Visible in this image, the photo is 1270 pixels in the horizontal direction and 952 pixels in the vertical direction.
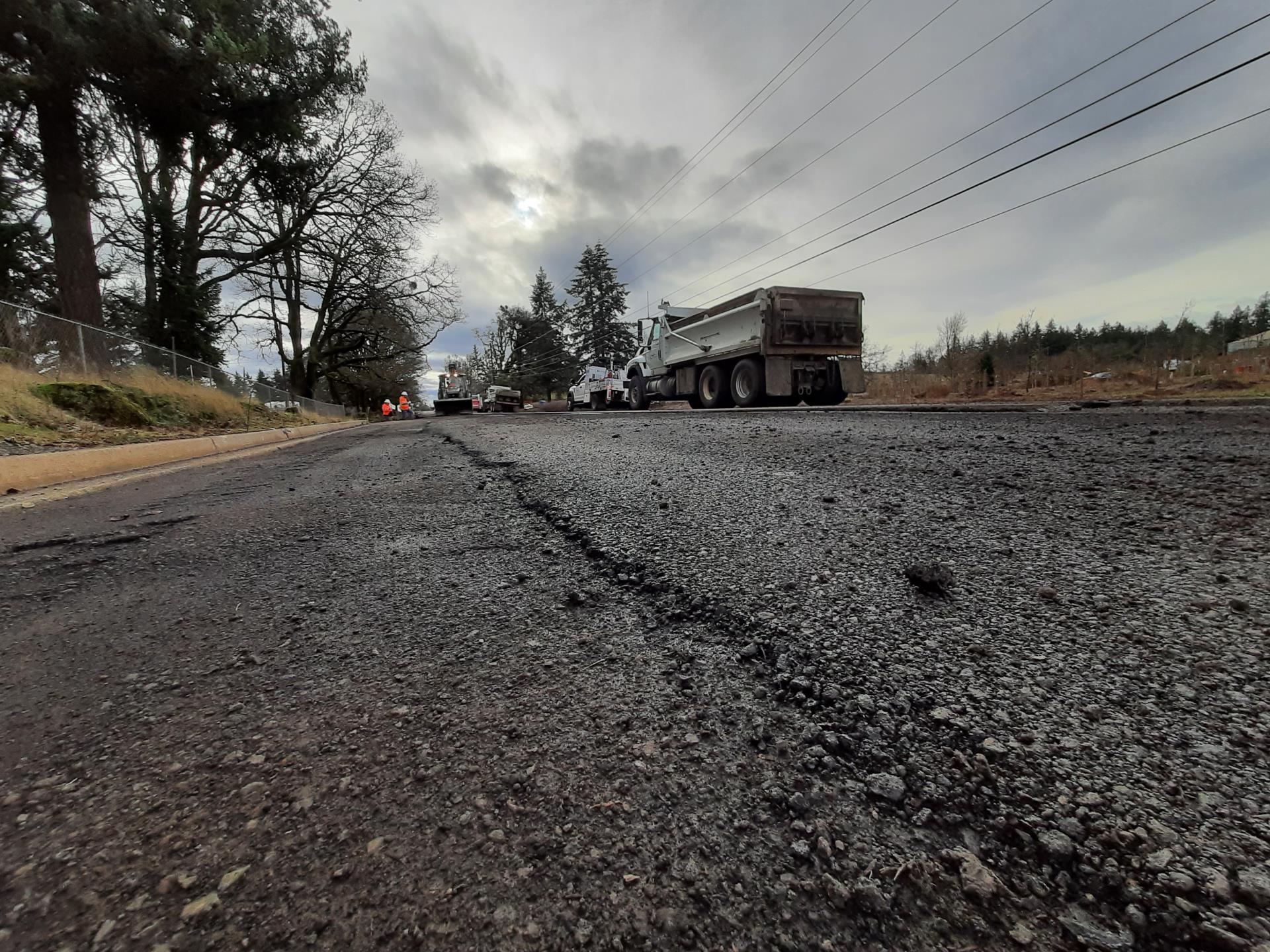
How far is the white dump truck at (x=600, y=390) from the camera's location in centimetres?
2264

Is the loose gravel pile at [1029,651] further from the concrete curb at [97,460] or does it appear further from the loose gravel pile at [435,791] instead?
the concrete curb at [97,460]

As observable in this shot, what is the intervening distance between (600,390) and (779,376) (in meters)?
12.6

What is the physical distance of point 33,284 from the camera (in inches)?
569

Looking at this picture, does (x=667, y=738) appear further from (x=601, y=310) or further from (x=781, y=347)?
(x=601, y=310)

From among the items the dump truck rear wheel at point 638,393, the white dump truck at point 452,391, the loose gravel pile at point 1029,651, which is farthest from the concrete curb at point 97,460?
the white dump truck at point 452,391

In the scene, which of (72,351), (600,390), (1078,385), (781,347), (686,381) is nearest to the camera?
(72,351)

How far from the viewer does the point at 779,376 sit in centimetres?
1192

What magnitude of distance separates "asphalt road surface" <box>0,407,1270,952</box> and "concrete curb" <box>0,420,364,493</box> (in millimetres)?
3578

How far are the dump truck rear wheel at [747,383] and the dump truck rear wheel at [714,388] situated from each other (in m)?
0.39

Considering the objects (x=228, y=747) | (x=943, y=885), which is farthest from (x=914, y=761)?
(x=228, y=747)

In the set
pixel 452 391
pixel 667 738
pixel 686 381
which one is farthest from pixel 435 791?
pixel 452 391

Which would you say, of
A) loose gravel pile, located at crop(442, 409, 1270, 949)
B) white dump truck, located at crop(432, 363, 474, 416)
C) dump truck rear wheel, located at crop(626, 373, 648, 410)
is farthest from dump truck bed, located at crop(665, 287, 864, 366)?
white dump truck, located at crop(432, 363, 474, 416)

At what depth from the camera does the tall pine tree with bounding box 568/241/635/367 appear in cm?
5212

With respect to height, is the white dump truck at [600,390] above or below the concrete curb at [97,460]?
above
